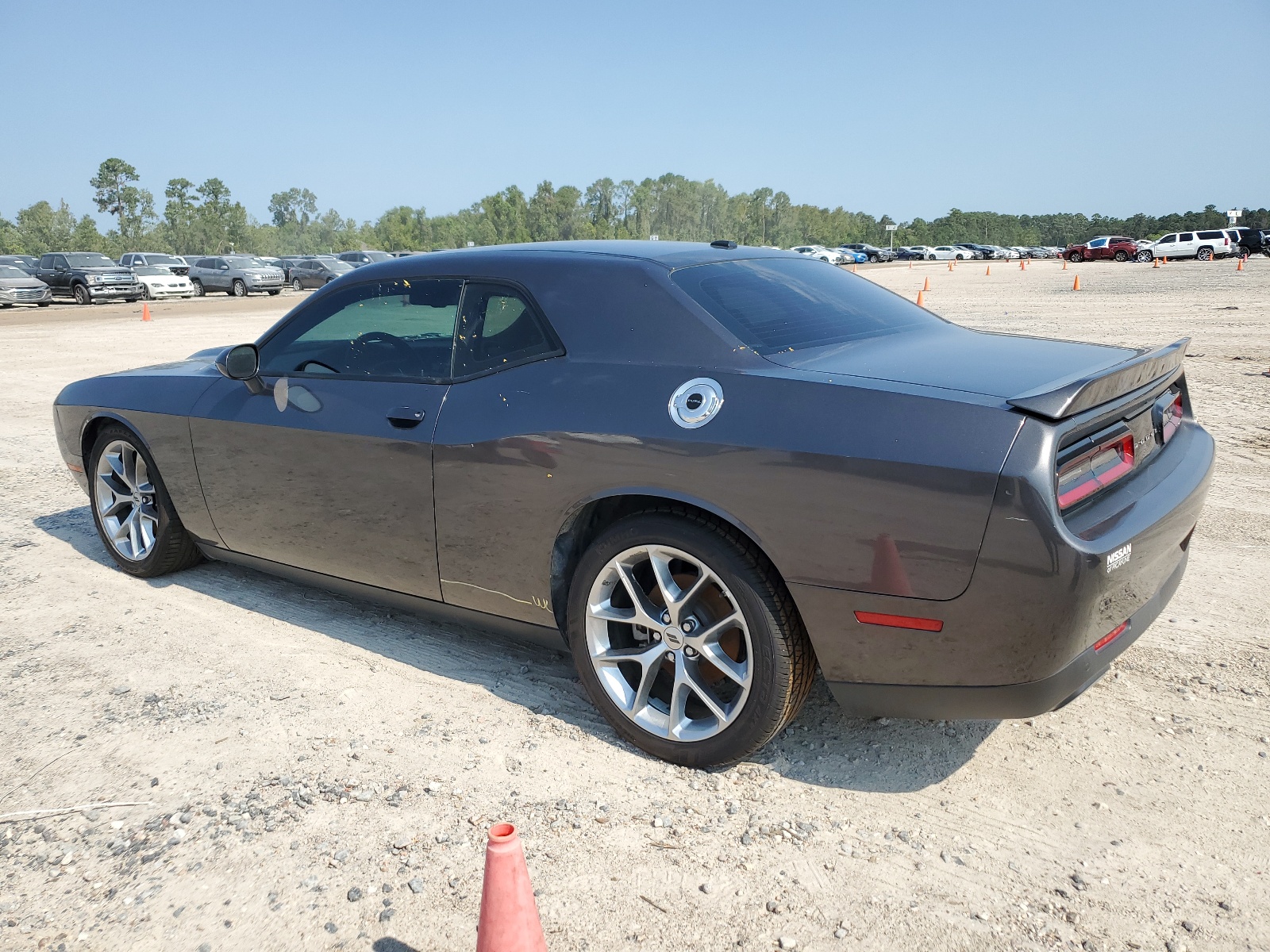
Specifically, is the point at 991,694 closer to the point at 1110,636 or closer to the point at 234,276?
the point at 1110,636

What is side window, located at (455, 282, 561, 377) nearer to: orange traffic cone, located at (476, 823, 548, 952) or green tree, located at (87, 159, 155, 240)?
orange traffic cone, located at (476, 823, 548, 952)

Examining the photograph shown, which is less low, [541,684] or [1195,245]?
[1195,245]

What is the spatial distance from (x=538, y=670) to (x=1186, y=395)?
2713 millimetres

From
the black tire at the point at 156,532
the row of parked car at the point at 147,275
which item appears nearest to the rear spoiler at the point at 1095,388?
the black tire at the point at 156,532

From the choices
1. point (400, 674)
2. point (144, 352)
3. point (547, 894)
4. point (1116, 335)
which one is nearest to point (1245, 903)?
point (547, 894)

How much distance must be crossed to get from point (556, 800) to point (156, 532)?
2.97m

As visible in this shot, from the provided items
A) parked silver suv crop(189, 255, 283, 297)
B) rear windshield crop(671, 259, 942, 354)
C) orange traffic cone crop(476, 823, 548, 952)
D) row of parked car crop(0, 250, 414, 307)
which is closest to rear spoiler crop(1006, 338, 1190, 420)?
rear windshield crop(671, 259, 942, 354)

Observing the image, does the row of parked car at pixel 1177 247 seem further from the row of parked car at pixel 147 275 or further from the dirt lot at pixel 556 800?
the dirt lot at pixel 556 800

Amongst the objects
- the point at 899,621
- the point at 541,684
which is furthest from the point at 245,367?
the point at 899,621

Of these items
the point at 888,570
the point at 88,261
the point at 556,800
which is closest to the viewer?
the point at 888,570

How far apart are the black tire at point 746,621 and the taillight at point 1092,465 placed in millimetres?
816

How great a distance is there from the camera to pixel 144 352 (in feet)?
51.6

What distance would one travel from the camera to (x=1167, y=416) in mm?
3295

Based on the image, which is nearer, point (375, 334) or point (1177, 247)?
point (375, 334)
